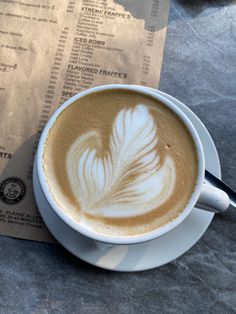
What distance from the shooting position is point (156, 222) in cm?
45

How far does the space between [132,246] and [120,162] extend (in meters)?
0.13

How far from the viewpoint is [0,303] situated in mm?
506

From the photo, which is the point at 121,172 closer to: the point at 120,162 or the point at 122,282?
the point at 120,162

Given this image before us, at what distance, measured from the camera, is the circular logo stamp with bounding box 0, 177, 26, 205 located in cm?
55

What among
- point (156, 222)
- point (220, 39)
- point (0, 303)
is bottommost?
point (0, 303)

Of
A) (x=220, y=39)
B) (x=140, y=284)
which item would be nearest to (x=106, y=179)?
(x=140, y=284)

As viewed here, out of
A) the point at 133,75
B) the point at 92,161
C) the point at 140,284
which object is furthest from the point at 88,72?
the point at 140,284

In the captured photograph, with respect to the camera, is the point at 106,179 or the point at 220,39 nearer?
the point at 106,179

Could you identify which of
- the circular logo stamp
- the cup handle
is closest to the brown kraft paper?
the circular logo stamp

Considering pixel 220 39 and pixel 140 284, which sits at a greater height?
pixel 220 39

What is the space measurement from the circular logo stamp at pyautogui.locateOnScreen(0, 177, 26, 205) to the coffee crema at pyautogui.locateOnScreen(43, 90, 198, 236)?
120mm

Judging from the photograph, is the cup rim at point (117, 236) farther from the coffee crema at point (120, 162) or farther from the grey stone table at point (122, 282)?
the grey stone table at point (122, 282)

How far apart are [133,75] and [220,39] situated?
0.69ft

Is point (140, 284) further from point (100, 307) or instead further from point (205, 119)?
point (205, 119)
